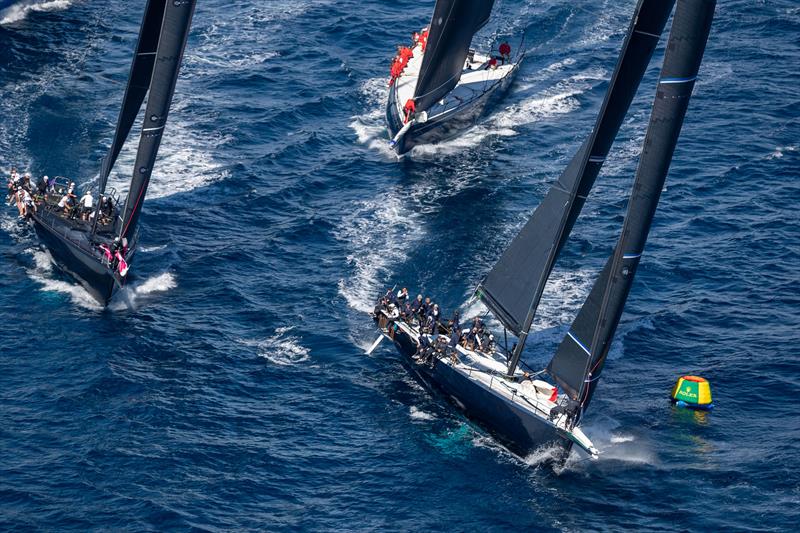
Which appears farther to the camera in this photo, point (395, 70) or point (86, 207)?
point (395, 70)

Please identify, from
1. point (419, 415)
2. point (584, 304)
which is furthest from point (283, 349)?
point (584, 304)

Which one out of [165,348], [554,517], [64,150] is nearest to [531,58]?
[64,150]

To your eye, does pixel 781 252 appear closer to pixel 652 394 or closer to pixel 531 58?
pixel 652 394

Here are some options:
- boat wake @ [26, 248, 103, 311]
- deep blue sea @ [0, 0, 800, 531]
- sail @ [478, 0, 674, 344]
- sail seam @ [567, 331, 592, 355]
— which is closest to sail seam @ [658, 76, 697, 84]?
sail @ [478, 0, 674, 344]

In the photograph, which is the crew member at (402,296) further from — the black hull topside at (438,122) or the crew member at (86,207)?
the black hull topside at (438,122)

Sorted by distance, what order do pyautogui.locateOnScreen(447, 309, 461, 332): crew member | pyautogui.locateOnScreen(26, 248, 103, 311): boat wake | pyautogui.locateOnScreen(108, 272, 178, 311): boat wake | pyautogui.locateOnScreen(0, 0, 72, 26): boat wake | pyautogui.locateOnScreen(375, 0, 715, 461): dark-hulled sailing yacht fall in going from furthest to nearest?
pyautogui.locateOnScreen(0, 0, 72, 26): boat wake < pyautogui.locateOnScreen(26, 248, 103, 311): boat wake < pyautogui.locateOnScreen(108, 272, 178, 311): boat wake < pyautogui.locateOnScreen(447, 309, 461, 332): crew member < pyautogui.locateOnScreen(375, 0, 715, 461): dark-hulled sailing yacht

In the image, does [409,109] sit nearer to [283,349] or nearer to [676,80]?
[283,349]

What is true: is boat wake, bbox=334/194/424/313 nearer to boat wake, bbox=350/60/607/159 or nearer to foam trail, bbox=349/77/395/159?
foam trail, bbox=349/77/395/159
